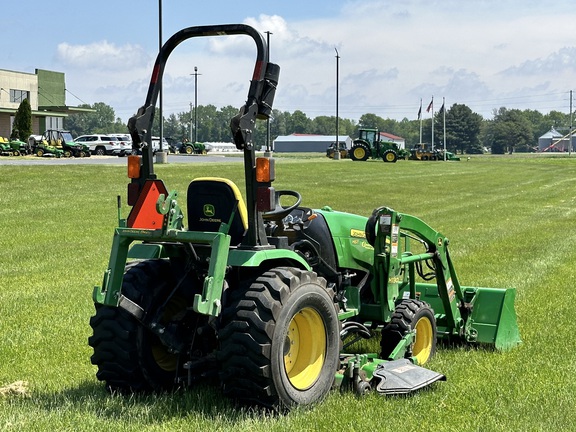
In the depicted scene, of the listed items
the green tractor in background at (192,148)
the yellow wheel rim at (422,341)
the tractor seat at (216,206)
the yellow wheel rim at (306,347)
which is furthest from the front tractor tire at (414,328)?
the green tractor in background at (192,148)

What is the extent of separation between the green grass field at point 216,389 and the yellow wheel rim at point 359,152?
Result: 32.6m

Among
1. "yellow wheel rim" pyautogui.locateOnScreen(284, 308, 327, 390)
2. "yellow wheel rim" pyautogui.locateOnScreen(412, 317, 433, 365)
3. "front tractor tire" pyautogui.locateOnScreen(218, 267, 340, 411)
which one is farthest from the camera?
"yellow wheel rim" pyautogui.locateOnScreen(412, 317, 433, 365)

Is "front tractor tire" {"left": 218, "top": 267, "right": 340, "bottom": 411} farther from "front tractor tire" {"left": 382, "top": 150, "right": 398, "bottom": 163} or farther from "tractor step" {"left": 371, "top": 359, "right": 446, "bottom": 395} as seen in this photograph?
"front tractor tire" {"left": 382, "top": 150, "right": 398, "bottom": 163}

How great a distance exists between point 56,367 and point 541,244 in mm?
11150

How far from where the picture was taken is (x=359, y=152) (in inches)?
2174

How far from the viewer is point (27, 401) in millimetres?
5309

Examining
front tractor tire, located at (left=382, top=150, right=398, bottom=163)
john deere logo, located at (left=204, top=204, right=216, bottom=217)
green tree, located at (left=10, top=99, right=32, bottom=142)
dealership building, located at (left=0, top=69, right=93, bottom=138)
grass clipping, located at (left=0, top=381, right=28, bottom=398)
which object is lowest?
grass clipping, located at (left=0, top=381, right=28, bottom=398)

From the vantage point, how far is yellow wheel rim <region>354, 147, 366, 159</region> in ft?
181

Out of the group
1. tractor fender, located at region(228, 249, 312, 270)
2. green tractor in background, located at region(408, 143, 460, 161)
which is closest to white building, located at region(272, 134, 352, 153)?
green tractor in background, located at region(408, 143, 460, 161)

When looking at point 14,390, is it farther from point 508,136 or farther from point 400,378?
point 508,136

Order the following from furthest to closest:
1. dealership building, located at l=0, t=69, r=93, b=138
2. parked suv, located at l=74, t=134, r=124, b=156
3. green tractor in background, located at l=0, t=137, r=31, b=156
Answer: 1. dealership building, located at l=0, t=69, r=93, b=138
2. parked suv, located at l=74, t=134, r=124, b=156
3. green tractor in background, located at l=0, t=137, r=31, b=156

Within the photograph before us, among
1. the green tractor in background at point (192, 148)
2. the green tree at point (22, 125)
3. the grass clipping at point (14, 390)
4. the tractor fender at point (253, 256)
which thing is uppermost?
the green tree at point (22, 125)

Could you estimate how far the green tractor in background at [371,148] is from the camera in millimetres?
55031

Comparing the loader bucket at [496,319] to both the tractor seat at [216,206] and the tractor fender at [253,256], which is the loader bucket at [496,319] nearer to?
the tractor fender at [253,256]
